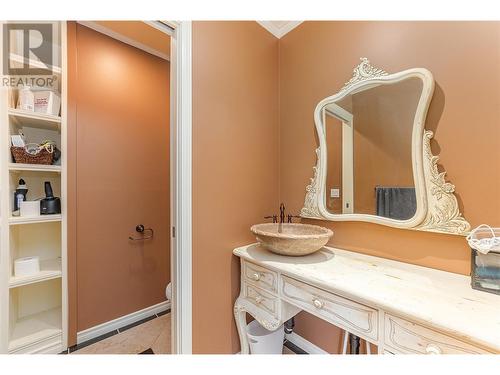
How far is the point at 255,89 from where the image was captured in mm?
1540

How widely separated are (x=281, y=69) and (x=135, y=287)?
2192 millimetres

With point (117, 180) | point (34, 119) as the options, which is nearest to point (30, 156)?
point (34, 119)

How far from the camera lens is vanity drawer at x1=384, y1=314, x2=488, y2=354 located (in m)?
0.64

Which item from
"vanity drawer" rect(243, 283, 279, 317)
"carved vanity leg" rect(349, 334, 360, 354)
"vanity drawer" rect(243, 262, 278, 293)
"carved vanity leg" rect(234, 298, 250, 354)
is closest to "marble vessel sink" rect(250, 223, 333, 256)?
"vanity drawer" rect(243, 262, 278, 293)

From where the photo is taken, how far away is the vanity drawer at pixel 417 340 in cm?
64

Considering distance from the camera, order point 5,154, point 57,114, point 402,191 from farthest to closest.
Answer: point 57,114, point 5,154, point 402,191

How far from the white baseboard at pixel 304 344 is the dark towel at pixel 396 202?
→ 103 cm

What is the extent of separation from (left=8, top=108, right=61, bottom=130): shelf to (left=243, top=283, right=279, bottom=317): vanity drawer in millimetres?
1663

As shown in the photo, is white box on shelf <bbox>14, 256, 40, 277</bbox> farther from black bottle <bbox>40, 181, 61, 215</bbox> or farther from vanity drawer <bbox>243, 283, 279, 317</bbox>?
vanity drawer <bbox>243, 283, 279, 317</bbox>

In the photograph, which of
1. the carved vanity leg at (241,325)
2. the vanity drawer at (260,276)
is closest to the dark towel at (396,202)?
the vanity drawer at (260,276)

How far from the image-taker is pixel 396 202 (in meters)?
1.14

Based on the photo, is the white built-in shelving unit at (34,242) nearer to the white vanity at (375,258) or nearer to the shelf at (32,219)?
the shelf at (32,219)

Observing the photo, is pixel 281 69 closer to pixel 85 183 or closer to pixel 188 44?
pixel 188 44
